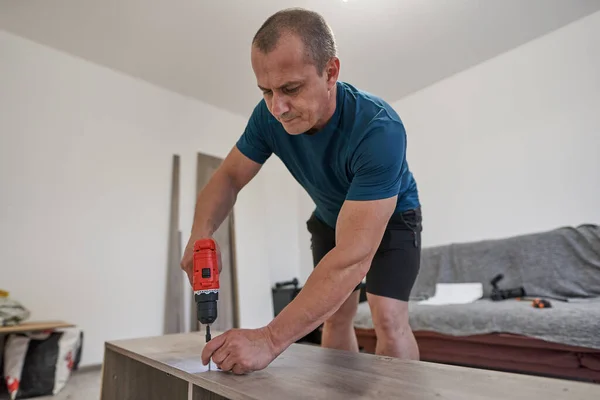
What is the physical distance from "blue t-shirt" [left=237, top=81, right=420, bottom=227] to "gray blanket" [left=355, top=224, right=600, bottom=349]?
1.07 meters

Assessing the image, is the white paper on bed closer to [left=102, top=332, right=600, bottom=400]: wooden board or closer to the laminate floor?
[left=102, top=332, right=600, bottom=400]: wooden board

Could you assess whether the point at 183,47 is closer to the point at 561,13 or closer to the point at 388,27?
the point at 388,27

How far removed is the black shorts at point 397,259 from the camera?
3.44ft

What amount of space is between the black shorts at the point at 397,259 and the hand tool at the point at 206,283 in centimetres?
48

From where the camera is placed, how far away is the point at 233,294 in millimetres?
3135

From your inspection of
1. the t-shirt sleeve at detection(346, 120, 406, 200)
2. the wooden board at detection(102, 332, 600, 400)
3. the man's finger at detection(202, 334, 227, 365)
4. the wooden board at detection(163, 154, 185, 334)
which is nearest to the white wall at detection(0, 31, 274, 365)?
the wooden board at detection(163, 154, 185, 334)

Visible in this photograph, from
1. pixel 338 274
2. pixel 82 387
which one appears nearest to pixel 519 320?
pixel 338 274

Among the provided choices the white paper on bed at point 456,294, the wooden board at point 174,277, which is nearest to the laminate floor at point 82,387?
the wooden board at point 174,277

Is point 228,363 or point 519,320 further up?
point 228,363

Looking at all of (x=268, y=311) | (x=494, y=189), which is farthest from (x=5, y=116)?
(x=494, y=189)

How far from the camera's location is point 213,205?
3.38ft

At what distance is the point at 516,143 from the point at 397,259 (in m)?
2.21

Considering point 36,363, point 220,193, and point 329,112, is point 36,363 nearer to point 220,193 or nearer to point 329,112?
point 220,193

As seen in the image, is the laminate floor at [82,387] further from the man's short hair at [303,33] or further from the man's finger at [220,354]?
the man's short hair at [303,33]
